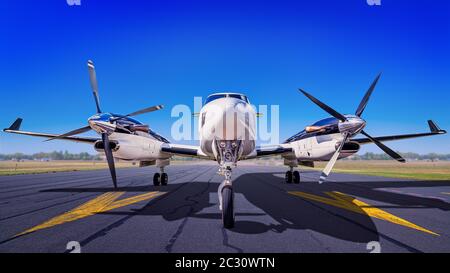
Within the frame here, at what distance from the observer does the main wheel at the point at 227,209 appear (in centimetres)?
646

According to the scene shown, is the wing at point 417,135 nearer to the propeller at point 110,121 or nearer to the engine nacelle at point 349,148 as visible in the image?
the engine nacelle at point 349,148

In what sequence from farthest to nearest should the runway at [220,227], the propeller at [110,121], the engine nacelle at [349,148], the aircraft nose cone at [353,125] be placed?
the engine nacelle at [349,148] → the propeller at [110,121] → the aircraft nose cone at [353,125] → the runway at [220,227]

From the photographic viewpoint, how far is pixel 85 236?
568 centimetres

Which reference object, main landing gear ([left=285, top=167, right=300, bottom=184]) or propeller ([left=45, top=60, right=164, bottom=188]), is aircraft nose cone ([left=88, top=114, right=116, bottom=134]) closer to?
propeller ([left=45, top=60, right=164, bottom=188])

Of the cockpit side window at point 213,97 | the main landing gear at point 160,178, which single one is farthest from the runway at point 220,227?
the main landing gear at point 160,178

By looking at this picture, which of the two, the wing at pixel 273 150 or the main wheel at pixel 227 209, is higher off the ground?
the wing at pixel 273 150

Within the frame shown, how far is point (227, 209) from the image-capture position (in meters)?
6.57

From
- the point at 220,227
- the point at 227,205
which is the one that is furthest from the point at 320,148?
the point at 220,227

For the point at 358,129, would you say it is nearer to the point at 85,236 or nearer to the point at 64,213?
the point at 85,236

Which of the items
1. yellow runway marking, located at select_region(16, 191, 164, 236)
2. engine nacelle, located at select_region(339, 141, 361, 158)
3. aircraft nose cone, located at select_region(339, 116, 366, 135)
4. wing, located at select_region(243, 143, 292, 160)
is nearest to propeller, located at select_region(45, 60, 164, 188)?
yellow runway marking, located at select_region(16, 191, 164, 236)

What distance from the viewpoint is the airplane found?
718cm

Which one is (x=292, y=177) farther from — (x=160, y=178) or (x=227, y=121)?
(x=227, y=121)

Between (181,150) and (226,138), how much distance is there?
7110mm

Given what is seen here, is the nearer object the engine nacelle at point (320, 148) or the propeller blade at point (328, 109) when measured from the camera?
the propeller blade at point (328, 109)
